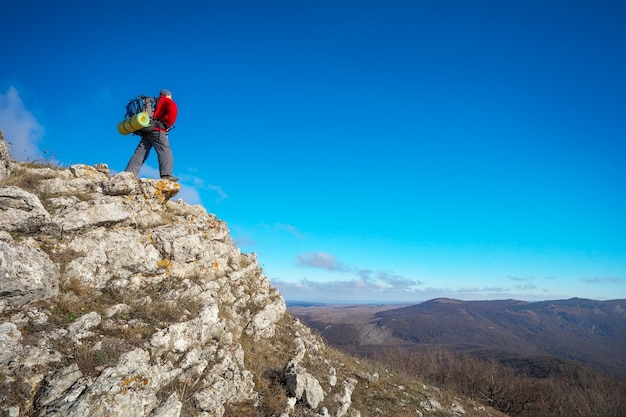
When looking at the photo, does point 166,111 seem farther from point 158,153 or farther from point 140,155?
point 140,155

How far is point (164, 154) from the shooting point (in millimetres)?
14086

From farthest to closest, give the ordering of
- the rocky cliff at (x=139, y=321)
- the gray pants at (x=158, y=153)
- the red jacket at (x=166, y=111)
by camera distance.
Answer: the gray pants at (x=158, y=153), the red jacket at (x=166, y=111), the rocky cliff at (x=139, y=321)

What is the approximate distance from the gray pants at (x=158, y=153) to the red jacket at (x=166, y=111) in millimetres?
478

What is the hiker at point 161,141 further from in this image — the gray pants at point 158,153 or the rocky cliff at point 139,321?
the rocky cliff at point 139,321

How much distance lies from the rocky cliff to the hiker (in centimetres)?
87

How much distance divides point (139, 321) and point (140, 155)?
8.16 meters

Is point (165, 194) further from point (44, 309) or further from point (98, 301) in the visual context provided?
point (44, 309)

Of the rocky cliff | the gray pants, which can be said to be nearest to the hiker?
the gray pants

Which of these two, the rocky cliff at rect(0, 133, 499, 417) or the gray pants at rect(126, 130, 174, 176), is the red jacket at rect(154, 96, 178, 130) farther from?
the rocky cliff at rect(0, 133, 499, 417)

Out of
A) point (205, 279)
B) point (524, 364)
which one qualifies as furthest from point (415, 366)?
point (205, 279)

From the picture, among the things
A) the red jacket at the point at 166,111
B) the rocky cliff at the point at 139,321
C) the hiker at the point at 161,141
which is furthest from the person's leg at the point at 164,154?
the rocky cliff at the point at 139,321

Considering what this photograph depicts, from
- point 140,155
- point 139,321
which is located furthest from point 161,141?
point 139,321

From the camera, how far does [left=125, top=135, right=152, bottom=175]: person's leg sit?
1393 cm

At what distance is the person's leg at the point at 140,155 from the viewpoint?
13930mm
